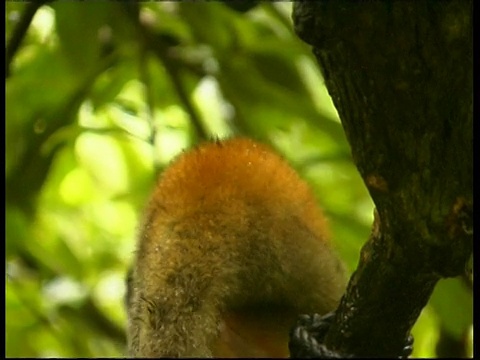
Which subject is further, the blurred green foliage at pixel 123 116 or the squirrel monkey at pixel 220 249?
the blurred green foliage at pixel 123 116

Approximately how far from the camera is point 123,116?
1.63 metres

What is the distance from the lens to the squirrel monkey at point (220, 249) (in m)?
0.77

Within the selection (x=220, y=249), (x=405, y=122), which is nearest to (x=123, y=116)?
(x=220, y=249)

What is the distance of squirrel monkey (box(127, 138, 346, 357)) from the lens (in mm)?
774

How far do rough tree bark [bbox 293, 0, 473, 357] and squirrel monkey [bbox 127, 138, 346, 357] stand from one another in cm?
12

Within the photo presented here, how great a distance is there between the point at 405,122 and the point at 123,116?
1.03 metres

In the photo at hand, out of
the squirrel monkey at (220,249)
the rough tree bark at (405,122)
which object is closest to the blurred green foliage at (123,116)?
the squirrel monkey at (220,249)

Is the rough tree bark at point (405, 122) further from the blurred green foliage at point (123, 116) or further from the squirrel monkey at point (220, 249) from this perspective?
the blurred green foliage at point (123, 116)

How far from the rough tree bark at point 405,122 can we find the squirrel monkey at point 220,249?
0.12 m

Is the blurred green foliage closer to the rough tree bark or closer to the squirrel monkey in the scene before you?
the squirrel monkey

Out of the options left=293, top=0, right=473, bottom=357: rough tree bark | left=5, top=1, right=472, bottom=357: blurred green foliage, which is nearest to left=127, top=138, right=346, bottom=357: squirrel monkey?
left=293, top=0, right=473, bottom=357: rough tree bark

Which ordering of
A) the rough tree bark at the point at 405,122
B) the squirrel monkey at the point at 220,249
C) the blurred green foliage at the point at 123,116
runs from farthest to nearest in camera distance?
the blurred green foliage at the point at 123,116, the squirrel monkey at the point at 220,249, the rough tree bark at the point at 405,122

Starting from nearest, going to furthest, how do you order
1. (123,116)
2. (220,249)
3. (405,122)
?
(405,122)
(220,249)
(123,116)

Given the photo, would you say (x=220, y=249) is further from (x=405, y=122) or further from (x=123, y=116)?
(x=123, y=116)
